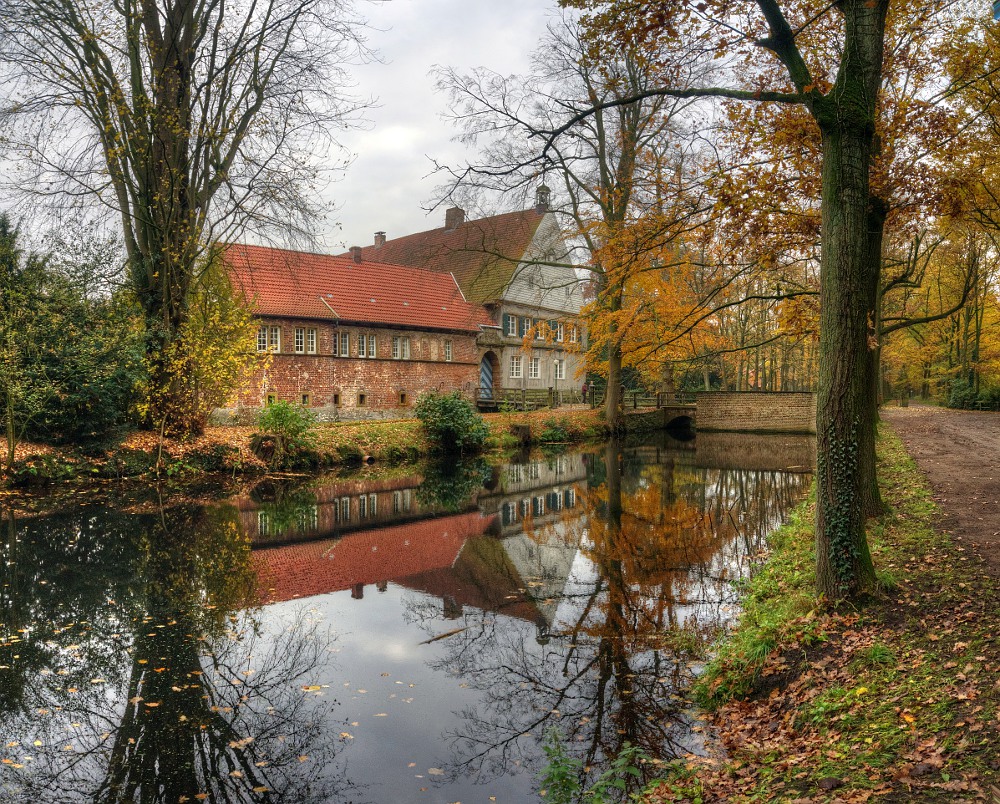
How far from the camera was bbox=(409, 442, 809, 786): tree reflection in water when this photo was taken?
525 centimetres

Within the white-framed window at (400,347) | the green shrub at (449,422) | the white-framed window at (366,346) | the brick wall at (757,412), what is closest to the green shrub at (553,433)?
the green shrub at (449,422)

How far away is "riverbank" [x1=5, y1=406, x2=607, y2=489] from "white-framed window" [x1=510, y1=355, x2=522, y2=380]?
11.6 meters

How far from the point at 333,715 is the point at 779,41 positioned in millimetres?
6425

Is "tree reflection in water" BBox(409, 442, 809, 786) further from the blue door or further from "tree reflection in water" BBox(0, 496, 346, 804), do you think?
the blue door

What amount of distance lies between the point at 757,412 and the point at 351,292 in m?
20.4

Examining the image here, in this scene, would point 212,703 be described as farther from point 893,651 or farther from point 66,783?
point 893,651

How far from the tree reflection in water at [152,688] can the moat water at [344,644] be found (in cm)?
2

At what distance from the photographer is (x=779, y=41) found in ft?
19.7

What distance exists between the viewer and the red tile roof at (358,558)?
30.7 feet

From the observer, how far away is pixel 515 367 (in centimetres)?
3938

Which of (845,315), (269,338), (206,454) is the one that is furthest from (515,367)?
(845,315)

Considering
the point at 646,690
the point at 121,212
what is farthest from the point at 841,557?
the point at 121,212

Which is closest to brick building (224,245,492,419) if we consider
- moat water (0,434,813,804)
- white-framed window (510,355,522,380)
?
white-framed window (510,355,522,380)

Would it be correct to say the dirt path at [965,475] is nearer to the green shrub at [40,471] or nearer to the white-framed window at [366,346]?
the green shrub at [40,471]
